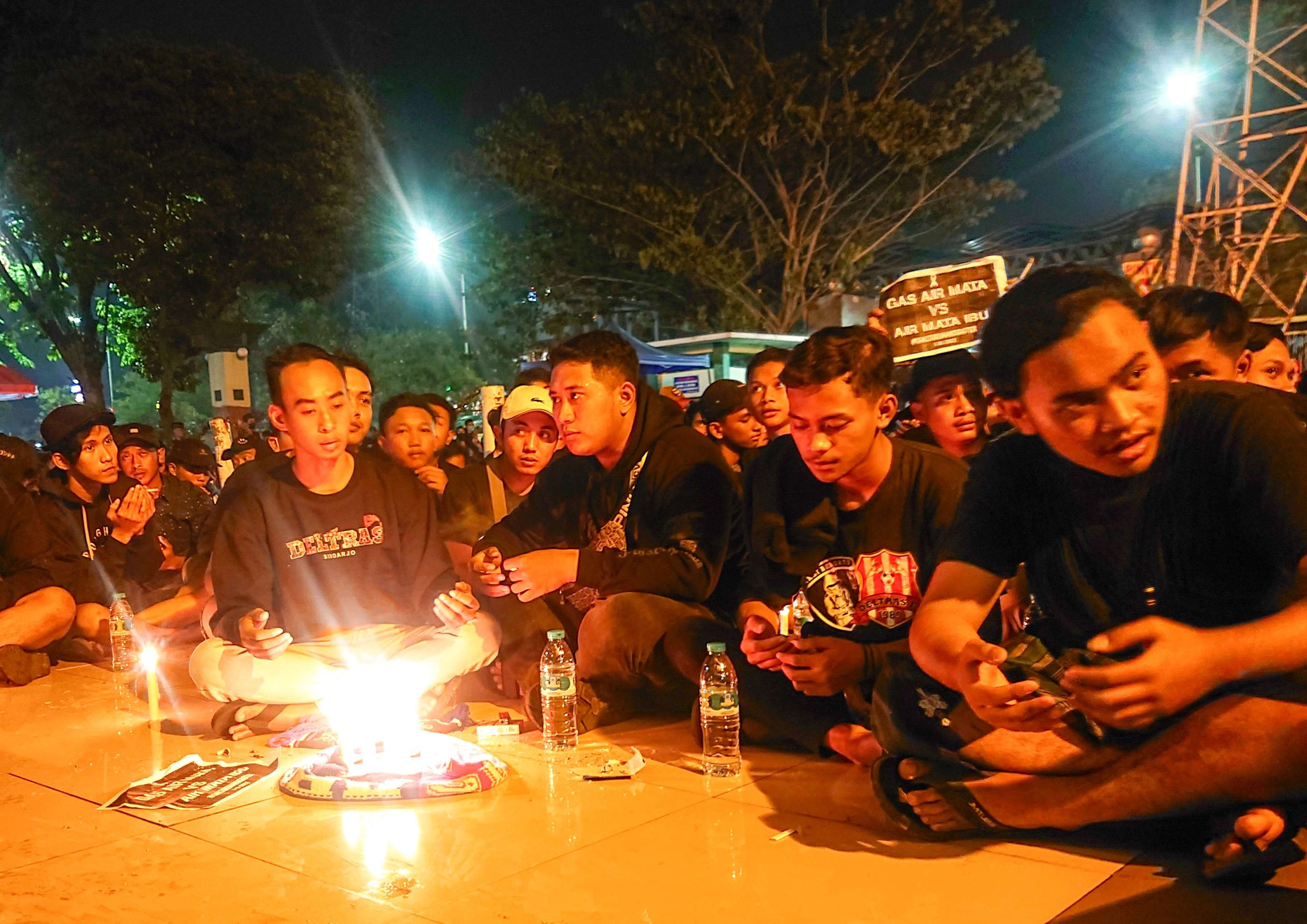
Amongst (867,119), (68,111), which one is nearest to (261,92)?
Answer: (68,111)

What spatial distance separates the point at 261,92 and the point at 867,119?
34.4ft

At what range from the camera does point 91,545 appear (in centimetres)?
729

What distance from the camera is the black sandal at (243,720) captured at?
191 inches

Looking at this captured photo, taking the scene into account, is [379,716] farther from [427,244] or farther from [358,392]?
[427,244]

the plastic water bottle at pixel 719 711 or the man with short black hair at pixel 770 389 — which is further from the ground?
the man with short black hair at pixel 770 389

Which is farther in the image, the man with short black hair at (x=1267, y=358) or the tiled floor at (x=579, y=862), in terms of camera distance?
the man with short black hair at (x=1267, y=358)

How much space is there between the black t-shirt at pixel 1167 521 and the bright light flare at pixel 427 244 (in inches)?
985

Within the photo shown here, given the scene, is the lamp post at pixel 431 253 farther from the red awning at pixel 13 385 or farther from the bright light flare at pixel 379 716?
the bright light flare at pixel 379 716

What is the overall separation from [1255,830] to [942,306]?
12.9 ft

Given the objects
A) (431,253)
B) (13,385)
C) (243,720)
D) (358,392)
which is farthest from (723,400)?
(13,385)

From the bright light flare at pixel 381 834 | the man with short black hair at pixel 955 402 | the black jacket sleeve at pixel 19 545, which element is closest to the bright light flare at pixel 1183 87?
the man with short black hair at pixel 955 402

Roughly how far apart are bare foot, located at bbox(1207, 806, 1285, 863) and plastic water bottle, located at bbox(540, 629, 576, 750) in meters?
2.41

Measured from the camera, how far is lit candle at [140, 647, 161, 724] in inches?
225

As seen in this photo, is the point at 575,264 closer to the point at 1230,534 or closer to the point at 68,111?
the point at 68,111
